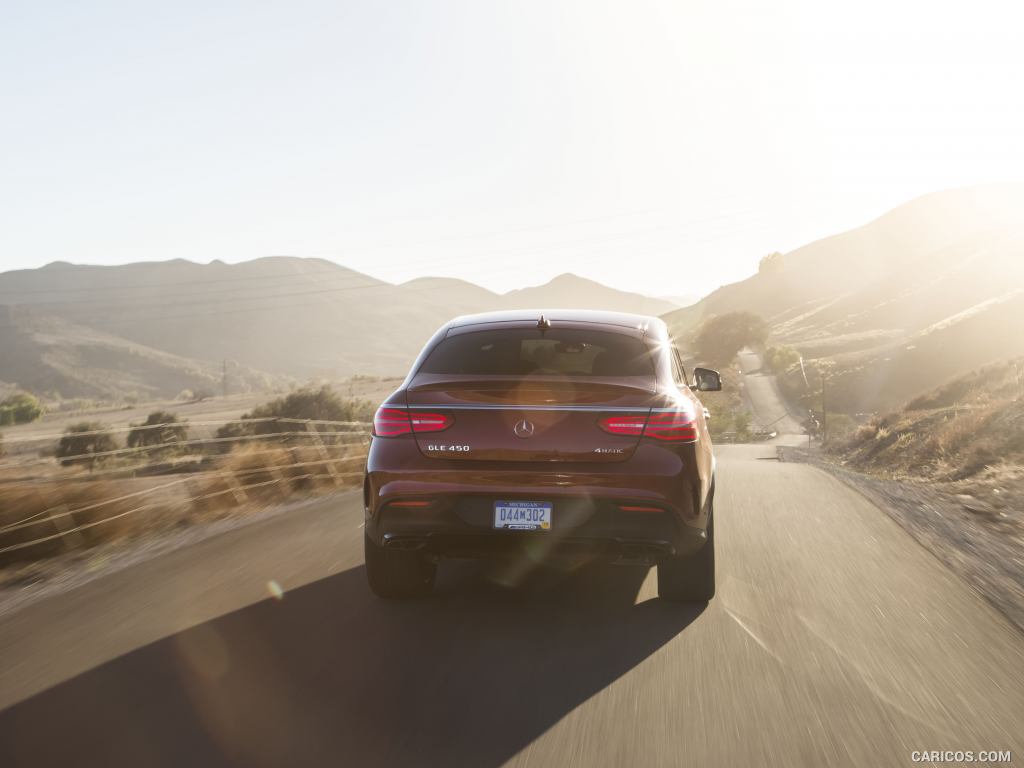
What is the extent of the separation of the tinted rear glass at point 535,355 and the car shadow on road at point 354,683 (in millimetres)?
1436

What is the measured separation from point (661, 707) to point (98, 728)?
2.30m

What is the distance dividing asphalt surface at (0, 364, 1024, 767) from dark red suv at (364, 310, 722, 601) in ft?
1.75

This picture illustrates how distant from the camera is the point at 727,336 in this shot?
454 feet

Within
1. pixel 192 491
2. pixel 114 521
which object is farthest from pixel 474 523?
pixel 192 491

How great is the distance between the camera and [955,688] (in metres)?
4.14

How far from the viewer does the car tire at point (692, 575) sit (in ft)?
18.3

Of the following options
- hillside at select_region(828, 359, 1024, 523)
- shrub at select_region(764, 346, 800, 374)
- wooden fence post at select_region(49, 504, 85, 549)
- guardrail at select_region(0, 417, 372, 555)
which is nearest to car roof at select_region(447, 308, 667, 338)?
guardrail at select_region(0, 417, 372, 555)

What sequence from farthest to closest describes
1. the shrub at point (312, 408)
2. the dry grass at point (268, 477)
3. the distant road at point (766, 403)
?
the distant road at point (766, 403) → the shrub at point (312, 408) → the dry grass at point (268, 477)

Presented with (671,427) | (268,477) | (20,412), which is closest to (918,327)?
(20,412)

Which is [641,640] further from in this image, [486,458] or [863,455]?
[863,455]

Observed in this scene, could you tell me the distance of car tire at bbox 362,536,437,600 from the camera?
18.8 feet

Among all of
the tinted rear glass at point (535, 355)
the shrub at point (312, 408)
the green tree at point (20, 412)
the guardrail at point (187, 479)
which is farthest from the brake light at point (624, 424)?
the green tree at point (20, 412)

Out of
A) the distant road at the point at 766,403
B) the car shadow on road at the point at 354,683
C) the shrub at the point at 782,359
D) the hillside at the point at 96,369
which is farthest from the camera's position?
the hillside at the point at 96,369

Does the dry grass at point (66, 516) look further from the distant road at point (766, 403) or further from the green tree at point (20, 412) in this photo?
the distant road at point (766, 403)
